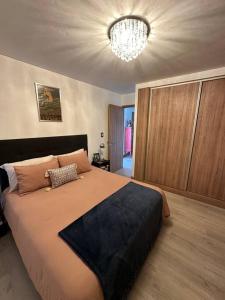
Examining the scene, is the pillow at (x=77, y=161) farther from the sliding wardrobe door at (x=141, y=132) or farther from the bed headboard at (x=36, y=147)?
the sliding wardrobe door at (x=141, y=132)

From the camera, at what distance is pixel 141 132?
3201mm

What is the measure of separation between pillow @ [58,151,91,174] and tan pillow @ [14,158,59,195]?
1.03 feet

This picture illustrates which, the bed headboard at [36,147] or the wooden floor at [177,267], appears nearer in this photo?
the wooden floor at [177,267]

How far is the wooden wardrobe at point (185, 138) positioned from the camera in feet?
7.64

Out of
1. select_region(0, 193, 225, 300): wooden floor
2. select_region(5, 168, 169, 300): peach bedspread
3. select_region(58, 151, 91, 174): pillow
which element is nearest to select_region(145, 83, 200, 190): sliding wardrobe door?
select_region(0, 193, 225, 300): wooden floor

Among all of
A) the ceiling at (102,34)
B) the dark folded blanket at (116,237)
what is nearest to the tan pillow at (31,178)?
the dark folded blanket at (116,237)

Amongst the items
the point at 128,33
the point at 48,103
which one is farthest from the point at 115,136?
the point at 128,33

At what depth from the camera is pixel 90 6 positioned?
107 centimetres

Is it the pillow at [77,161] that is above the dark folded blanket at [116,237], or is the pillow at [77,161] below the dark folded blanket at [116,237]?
above

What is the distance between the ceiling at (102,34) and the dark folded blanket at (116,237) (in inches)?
71.3

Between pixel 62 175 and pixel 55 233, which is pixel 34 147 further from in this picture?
pixel 55 233

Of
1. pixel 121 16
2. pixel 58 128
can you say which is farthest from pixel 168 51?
pixel 58 128

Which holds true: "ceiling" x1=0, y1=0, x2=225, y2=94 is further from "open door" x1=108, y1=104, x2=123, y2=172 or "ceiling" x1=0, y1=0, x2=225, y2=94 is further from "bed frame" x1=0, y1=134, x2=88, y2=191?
"open door" x1=108, y1=104, x2=123, y2=172

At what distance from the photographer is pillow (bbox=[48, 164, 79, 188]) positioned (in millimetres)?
1864
